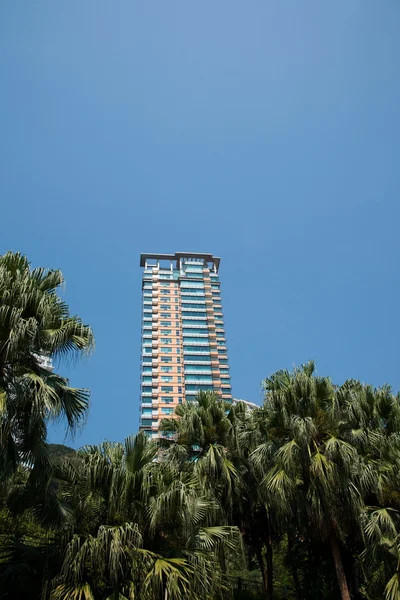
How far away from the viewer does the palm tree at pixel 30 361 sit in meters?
8.48

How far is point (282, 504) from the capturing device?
11953mm

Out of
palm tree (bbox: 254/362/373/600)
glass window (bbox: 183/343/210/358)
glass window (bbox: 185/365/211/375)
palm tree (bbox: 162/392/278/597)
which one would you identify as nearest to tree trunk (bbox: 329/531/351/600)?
palm tree (bbox: 254/362/373/600)

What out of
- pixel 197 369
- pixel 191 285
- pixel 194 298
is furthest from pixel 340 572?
pixel 191 285

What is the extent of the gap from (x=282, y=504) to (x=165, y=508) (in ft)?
12.1

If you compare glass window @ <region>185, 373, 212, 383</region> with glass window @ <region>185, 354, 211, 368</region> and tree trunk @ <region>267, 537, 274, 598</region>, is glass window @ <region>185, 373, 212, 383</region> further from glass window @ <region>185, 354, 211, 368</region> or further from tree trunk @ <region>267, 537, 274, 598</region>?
tree trunk @ <region>267, 537, 274, 598</region>

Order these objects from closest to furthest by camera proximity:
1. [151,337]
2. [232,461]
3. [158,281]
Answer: [232,461], [151,337], [158,281]

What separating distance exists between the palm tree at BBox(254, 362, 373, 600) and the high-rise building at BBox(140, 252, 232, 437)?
66.3m

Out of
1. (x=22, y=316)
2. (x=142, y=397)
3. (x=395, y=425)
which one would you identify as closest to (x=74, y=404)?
(x=22, y=316)

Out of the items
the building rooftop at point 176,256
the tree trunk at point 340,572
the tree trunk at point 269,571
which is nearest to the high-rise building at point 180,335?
the building rooftop at point 176,256

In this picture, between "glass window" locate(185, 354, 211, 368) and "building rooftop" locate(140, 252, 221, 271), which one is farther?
"building rooftop" locate(140, 252, 221, 271)

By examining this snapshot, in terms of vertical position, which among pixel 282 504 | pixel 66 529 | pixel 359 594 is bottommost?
pixel 359 594

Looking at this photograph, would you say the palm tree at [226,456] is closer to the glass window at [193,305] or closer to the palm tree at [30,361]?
the palm tree at [30,361]

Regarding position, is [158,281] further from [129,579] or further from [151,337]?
[129,579]

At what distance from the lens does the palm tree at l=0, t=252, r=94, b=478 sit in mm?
8484
